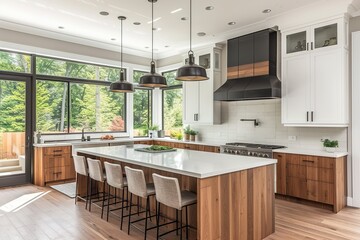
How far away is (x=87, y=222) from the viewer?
3736 millimetres

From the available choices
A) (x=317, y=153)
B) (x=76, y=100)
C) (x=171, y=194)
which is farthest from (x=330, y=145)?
(x=76, y=100)

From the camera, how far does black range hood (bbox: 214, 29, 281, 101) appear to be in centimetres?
492

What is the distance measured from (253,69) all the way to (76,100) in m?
4.37

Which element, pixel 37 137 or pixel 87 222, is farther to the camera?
pixel 37 137

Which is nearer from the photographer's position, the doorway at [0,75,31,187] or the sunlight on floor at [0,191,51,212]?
the sunlight on floor at [0,191,51,212]

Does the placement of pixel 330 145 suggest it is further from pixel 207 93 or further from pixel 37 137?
pixel 37 137

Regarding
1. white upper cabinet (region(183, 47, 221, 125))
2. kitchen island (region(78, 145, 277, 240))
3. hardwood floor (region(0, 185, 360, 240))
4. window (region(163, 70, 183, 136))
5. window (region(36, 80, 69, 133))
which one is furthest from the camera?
window (region(163, 70, 183, 136))

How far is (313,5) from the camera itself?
Answer: 4457mm

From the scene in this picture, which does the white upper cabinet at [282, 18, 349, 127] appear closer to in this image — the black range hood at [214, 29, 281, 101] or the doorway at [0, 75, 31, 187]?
the black range hood at [214, 29, 281, 101]

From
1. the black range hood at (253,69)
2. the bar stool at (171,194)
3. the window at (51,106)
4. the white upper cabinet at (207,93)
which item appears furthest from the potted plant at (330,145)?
the window at (51,106)

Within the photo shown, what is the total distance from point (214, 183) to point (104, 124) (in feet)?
17.4

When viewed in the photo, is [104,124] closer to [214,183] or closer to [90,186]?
[90,186]

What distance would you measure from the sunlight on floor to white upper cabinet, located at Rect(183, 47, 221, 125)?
374cm

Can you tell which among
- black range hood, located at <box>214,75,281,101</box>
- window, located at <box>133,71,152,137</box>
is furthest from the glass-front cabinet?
window, located at <box>133,71,152,137</box>
